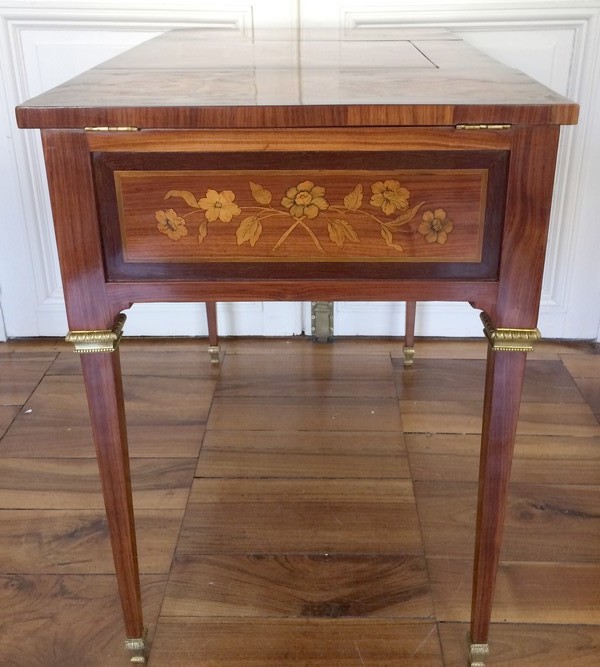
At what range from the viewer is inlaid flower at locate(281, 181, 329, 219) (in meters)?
0.76

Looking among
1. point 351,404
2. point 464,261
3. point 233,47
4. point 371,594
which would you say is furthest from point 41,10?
point 371,594

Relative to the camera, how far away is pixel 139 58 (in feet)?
3.57

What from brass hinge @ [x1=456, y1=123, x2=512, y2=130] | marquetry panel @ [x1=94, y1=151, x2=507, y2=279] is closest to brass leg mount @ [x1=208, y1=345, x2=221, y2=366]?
marquetry panel @ [x1=94, y1=151, x2=507, y2=279]

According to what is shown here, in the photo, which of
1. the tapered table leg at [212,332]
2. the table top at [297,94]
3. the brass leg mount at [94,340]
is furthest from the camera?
the tapered table leg at [212,332]

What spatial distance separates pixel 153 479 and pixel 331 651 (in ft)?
1.60

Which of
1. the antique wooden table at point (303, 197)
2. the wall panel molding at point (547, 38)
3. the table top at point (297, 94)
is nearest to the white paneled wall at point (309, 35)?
the wall panel molding at point (547, 38)

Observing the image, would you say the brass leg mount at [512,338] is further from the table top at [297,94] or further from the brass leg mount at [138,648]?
the brass leg mount at [138,648]

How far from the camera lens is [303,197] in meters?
0.76

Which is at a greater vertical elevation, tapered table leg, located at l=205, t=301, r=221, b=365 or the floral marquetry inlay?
the floral marquetry inlay

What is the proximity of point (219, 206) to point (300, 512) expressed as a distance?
652 millimetres

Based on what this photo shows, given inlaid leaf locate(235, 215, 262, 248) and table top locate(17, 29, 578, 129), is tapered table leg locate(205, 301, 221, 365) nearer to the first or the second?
table top locate(17, 29, 578, 129)

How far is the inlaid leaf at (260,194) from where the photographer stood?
0.76 m

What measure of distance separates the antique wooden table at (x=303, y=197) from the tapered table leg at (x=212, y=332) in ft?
2.58

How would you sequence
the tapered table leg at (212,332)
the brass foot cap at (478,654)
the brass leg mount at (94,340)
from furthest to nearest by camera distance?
1. the tapered table leg at (212,332)
2. the brass foot cap at (478,654)
3. the brass leg mount at (94,340)
